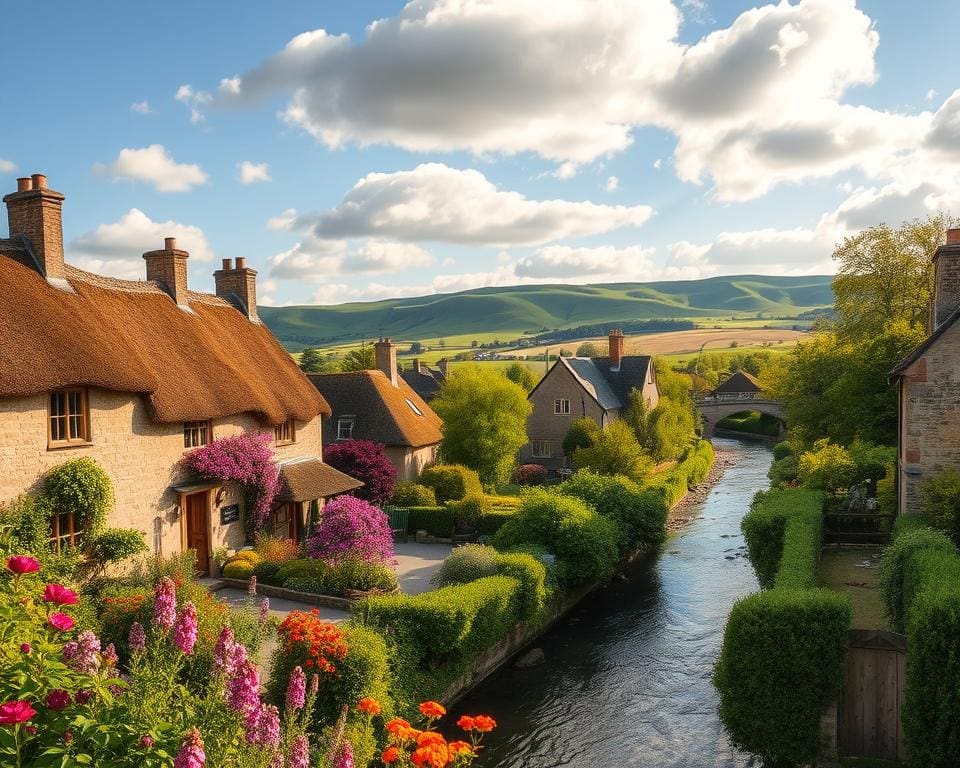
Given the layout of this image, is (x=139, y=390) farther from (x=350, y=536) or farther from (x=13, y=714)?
(x=13, y=714)

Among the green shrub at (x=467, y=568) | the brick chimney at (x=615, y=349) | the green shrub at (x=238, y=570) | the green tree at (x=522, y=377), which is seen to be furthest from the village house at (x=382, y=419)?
the green tree at (x=522, y=377)

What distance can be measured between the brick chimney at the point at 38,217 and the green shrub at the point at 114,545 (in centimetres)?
659

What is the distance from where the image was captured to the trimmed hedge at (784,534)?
16828 millimetres

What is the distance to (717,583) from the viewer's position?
982 inches

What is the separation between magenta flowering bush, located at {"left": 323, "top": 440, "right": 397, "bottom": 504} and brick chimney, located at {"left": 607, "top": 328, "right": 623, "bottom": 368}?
2602cm

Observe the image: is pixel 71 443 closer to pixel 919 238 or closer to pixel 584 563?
pixel 584 563

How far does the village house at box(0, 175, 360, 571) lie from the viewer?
16.5 m

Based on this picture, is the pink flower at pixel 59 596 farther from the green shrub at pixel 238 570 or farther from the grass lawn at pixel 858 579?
the green shrub at pixel 238 570

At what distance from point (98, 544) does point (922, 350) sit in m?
20.7

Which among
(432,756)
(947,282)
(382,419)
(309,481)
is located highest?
(947,282)

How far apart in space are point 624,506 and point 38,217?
771 inches

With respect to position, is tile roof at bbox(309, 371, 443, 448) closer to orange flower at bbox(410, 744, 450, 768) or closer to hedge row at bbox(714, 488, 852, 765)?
hedge row at bbox(714, 488, 852, 765)

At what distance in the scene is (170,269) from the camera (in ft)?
79.1

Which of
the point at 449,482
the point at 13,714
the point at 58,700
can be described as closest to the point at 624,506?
the point at 449,482
